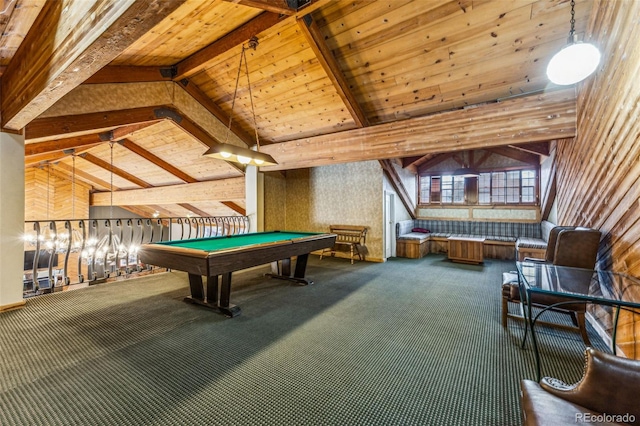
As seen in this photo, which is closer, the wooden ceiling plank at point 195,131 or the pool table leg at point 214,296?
the pool table leg at point 214,296

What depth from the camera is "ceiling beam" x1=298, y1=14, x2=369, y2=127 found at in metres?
3.54

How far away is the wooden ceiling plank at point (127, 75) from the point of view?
12.9 feet

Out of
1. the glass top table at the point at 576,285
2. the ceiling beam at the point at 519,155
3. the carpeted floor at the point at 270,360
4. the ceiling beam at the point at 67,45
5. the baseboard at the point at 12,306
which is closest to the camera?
the ceiling beam at the point at 67,45

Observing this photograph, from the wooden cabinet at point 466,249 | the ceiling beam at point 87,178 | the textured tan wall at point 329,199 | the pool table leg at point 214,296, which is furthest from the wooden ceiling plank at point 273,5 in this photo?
the ceiling beam at point 87,178

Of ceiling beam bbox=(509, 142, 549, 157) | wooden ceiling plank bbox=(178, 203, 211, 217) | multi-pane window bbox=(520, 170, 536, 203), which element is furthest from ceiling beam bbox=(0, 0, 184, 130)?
multi-pane window bbox=(520, 170, 536, 203)

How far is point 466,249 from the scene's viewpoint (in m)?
6.07

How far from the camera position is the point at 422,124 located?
4445 millimetres

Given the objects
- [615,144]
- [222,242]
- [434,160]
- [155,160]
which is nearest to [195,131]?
[155,160]

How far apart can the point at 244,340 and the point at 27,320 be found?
8.35 feet

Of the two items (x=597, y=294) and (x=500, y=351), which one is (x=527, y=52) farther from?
(x=500, y=351)

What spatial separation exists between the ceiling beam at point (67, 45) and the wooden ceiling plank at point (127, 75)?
1037 millimetres

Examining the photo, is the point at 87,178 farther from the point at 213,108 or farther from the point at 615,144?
the point at 615,144

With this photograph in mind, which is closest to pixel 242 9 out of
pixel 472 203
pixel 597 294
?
pixel 597 294

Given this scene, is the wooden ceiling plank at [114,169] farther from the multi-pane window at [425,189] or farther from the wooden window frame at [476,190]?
the wooden window frame at [476,190]
